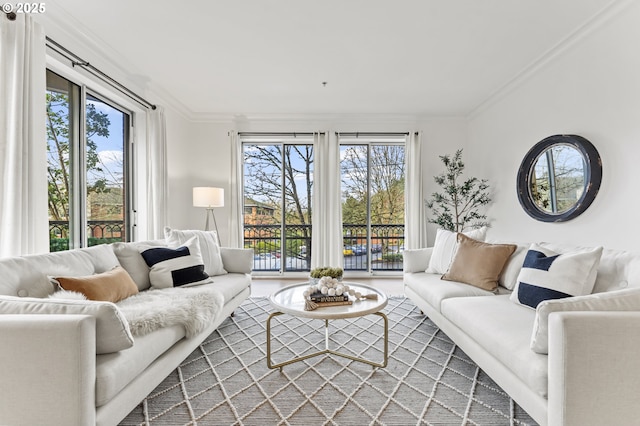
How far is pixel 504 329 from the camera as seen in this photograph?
1.69m

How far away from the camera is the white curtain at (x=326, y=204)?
15.6 ft

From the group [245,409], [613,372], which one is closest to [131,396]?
[245,409]

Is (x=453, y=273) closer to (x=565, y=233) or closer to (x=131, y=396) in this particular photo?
(x=565, y=233)

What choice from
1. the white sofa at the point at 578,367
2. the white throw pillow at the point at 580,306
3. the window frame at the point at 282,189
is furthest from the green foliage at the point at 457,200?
the white throw pillow at the point at 580,306

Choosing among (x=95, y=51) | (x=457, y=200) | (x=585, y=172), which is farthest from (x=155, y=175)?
(x=585, y=172)

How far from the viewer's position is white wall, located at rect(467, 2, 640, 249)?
229 cm

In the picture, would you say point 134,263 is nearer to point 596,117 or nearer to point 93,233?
point 93,233

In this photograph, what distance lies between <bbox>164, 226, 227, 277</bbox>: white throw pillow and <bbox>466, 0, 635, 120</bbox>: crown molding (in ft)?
12.3

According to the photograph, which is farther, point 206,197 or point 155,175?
point 206,197

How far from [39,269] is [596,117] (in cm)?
409

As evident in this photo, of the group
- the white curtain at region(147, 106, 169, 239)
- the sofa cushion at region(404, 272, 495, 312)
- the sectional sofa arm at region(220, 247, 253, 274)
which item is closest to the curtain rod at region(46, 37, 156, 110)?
the white curtain at region(147, 106, 169, 239)

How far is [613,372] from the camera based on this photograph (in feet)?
4.04

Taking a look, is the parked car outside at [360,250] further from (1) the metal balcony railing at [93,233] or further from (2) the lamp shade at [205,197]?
(1) the metal balcony railing at [93,233]

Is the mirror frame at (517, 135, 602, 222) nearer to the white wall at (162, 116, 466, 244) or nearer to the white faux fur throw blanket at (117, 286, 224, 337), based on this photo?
the white wall at (162, 116, 466, 244)
